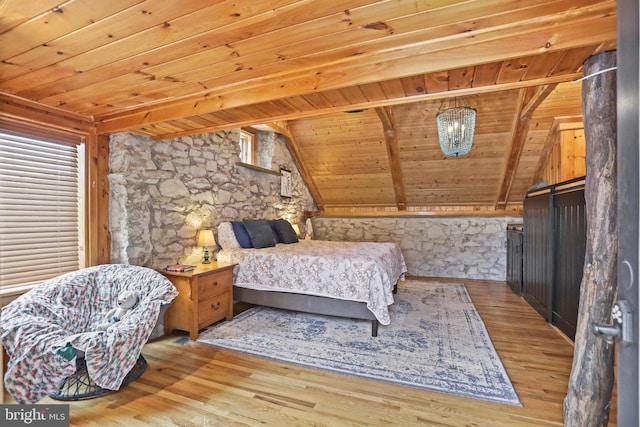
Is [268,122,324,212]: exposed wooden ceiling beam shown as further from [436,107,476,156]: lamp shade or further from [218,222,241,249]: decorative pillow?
[436,107,476,156]: lamp shade

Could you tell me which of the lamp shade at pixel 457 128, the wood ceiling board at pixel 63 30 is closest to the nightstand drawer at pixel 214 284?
the wood ceiling board at pixel 63 30

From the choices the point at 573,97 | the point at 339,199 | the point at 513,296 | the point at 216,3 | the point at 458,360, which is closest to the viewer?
the point at 216,3

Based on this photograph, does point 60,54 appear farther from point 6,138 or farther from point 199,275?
point 199,275

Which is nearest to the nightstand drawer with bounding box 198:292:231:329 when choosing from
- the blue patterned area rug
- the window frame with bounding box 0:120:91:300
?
the blue patterned area rug

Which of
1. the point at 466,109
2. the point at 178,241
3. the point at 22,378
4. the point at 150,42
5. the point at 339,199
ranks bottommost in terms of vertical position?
the point at 22,378

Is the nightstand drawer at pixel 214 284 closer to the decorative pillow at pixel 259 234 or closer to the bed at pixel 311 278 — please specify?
the bed at pixel 311 278

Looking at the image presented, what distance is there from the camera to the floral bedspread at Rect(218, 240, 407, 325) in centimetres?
276

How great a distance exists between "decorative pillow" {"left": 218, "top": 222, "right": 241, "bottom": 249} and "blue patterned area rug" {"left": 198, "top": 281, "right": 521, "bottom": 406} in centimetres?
87

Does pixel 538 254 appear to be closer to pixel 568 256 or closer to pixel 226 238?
pixel 568 256

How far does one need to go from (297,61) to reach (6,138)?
Result: 2.27m

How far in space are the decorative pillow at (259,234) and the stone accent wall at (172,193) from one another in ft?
1.16

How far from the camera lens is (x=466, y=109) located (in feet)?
10.3

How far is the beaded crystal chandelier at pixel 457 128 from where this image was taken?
10.4 ft

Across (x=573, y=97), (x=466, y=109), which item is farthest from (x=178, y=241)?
(x=573, y=97)
